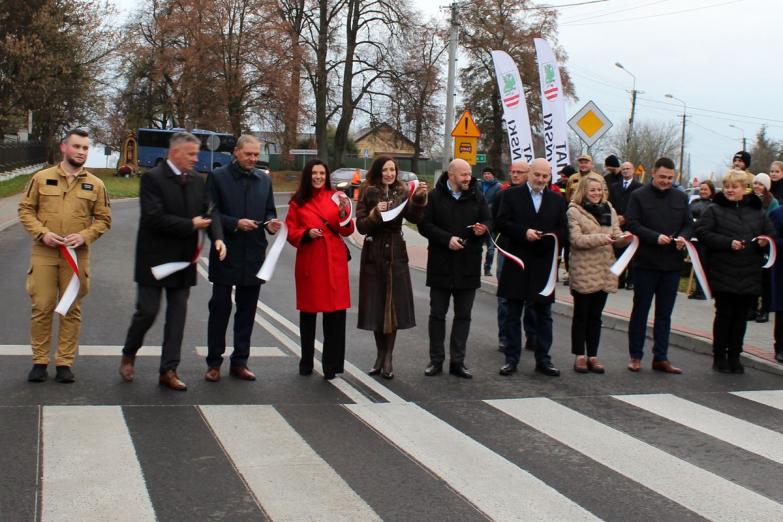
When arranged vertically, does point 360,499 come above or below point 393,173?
below

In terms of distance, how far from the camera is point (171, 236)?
7164 mm

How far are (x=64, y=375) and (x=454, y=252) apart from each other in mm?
3332

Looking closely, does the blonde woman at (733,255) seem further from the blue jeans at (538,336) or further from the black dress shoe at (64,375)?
the black dress shoe at (64,375)

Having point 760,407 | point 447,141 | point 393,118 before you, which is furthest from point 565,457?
point 393,118

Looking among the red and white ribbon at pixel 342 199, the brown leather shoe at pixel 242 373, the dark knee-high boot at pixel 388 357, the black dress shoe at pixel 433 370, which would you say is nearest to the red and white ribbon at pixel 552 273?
the black dress shoe at pixel 433 370

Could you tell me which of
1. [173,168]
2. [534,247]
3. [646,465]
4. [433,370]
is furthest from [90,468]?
[534,247]

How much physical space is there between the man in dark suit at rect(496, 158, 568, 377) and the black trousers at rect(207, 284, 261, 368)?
89.7 inches

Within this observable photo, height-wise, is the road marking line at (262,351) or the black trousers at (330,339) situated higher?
the black trousers at (330,339)

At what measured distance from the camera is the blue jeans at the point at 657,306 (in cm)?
869

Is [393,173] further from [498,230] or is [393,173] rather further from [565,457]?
[565,457]

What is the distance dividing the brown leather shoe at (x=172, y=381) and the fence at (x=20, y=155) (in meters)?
36.6

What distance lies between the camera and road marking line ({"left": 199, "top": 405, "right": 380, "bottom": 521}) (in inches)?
183

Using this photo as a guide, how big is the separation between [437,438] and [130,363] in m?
2.73

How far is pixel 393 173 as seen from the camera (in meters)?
7.88
